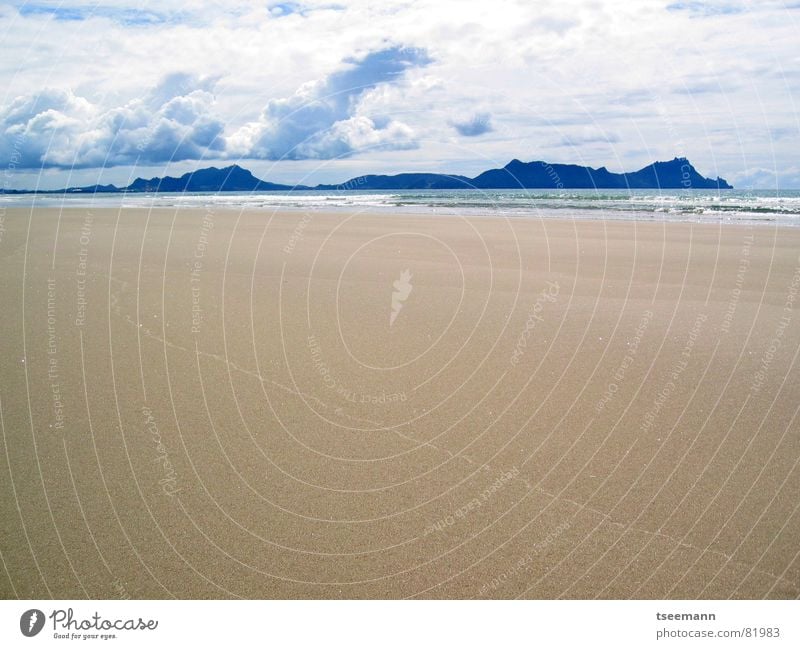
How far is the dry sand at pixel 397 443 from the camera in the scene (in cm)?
395

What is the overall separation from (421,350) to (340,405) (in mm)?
1871

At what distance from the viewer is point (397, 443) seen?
5422mm

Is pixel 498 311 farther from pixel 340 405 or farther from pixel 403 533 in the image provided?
pixel 403 533

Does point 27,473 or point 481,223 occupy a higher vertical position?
point 27,473

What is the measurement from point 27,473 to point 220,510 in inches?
61.7

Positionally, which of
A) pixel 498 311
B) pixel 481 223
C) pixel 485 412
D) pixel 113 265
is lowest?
pixel 481 223

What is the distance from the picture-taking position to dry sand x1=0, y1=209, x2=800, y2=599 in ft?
13.0

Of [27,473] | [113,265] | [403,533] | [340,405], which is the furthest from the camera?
[113,265]

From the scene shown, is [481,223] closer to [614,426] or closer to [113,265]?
[113,265]

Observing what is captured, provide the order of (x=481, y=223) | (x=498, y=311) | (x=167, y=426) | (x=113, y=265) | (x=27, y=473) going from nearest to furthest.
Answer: (x=27, y=473), (x=167, y=426), (x=498, y=311), (x=113, y=265), (x=481, y=223)

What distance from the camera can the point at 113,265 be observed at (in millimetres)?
13805

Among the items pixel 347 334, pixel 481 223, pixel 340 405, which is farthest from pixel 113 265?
pixel 481 223

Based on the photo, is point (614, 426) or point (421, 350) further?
point (421, 350)

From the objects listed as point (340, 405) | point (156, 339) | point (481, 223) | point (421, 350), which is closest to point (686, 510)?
point (340, 405)
